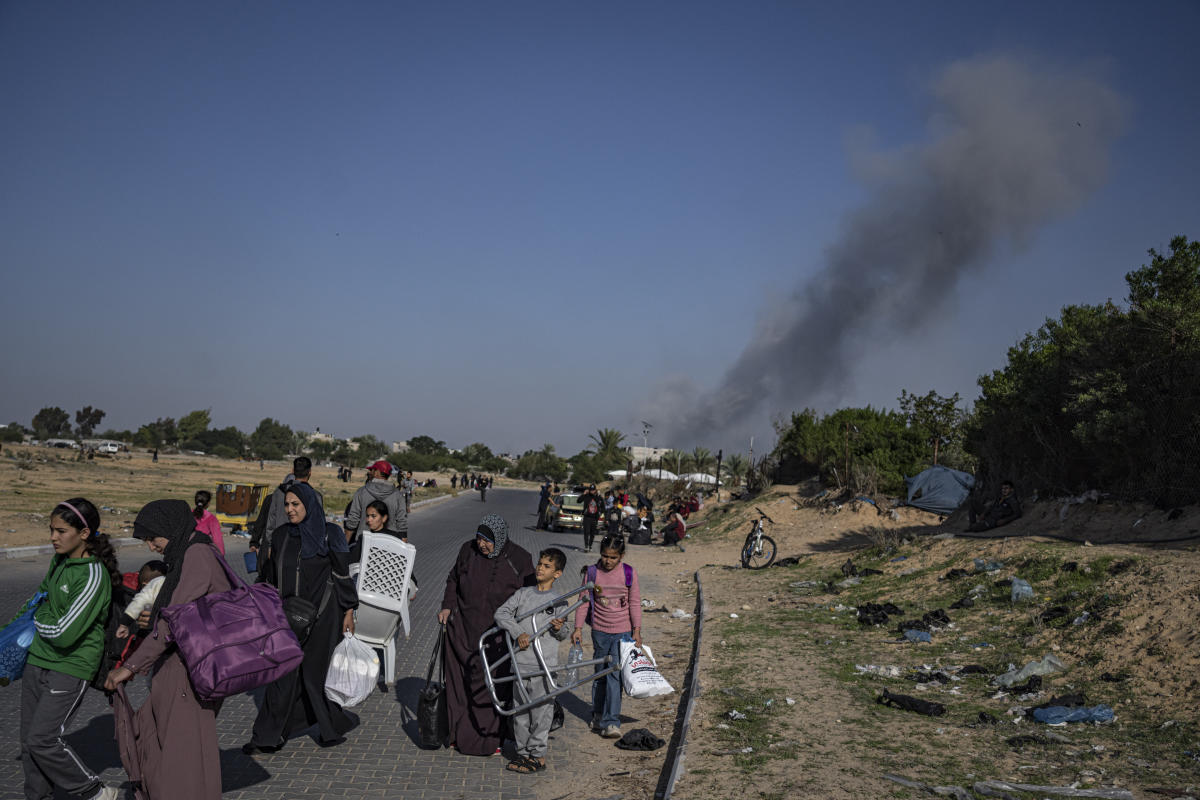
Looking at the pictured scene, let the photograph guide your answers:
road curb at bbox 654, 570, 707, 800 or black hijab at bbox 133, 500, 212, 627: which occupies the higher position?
black hijab at bbox 133, 500, 212, 627

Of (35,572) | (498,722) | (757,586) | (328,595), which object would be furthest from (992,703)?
(35,572)

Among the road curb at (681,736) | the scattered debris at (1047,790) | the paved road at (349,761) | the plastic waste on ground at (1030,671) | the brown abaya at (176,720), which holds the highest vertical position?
the brown abaya at (176,720)

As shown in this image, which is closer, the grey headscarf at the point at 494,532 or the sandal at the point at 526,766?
the sandal at the point at 526,766

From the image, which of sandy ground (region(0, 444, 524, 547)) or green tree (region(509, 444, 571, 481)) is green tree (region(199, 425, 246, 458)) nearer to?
green tree (region(509, 444, 571, 481))

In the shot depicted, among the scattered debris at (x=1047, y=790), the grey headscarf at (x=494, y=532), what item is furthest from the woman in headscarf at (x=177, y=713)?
the scattered debris at (x=1047, y=790)

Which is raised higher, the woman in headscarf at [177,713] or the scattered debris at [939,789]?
the woman in headscarf at [177,713]

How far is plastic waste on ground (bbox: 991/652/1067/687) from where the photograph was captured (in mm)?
8352

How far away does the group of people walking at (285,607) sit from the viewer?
12.8 ft

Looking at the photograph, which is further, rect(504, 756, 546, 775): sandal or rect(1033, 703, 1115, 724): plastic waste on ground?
rect(1033, 703, 1115, 724): plastic waste on ground

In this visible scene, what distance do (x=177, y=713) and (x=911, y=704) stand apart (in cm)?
616

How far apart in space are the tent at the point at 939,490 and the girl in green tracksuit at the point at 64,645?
2423cm

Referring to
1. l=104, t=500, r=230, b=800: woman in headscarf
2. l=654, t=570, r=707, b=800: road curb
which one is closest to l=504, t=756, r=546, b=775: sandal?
l=654, t=570, r=707, b=800: road curb

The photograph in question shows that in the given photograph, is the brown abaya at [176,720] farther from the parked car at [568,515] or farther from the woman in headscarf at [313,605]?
the parked car at [568,515]

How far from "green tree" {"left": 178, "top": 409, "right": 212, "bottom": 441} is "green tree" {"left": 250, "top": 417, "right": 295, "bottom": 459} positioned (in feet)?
25.1
